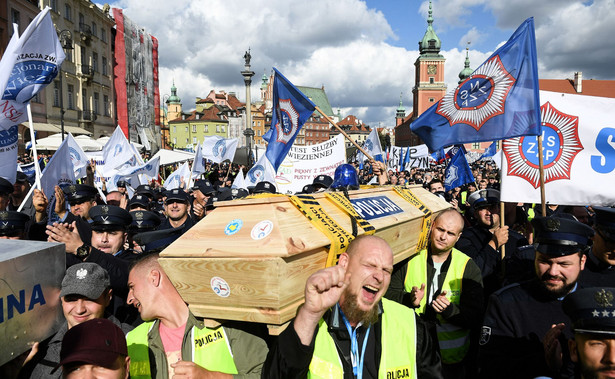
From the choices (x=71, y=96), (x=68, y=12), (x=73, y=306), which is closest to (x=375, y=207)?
(x=73, y=306)

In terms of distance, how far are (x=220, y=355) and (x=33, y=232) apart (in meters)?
3.30

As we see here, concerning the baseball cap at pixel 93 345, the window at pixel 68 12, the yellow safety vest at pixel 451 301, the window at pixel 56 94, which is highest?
the window at pixel 68 12

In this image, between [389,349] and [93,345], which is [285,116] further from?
[93,345]

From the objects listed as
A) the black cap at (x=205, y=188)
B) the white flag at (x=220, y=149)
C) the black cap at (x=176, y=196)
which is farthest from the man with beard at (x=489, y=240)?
the white flag at (x=220, y=149)

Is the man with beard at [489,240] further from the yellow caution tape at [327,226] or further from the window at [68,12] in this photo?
the window at [68,12]

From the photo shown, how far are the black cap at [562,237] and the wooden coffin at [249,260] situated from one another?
47.4 inches

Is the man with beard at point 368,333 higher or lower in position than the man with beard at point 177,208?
lower

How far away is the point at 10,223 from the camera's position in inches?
149

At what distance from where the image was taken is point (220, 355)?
2383mm

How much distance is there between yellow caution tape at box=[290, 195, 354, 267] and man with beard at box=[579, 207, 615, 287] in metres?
1.83

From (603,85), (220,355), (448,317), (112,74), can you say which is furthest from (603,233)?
(603,85)

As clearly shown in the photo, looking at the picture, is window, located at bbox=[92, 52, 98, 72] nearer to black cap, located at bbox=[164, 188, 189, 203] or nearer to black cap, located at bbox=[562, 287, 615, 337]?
black cap, located at bbox=[164, 188, 189, 203]

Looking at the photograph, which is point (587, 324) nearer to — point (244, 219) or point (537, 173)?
point (244, 219)

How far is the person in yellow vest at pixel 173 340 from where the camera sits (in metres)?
2.37
